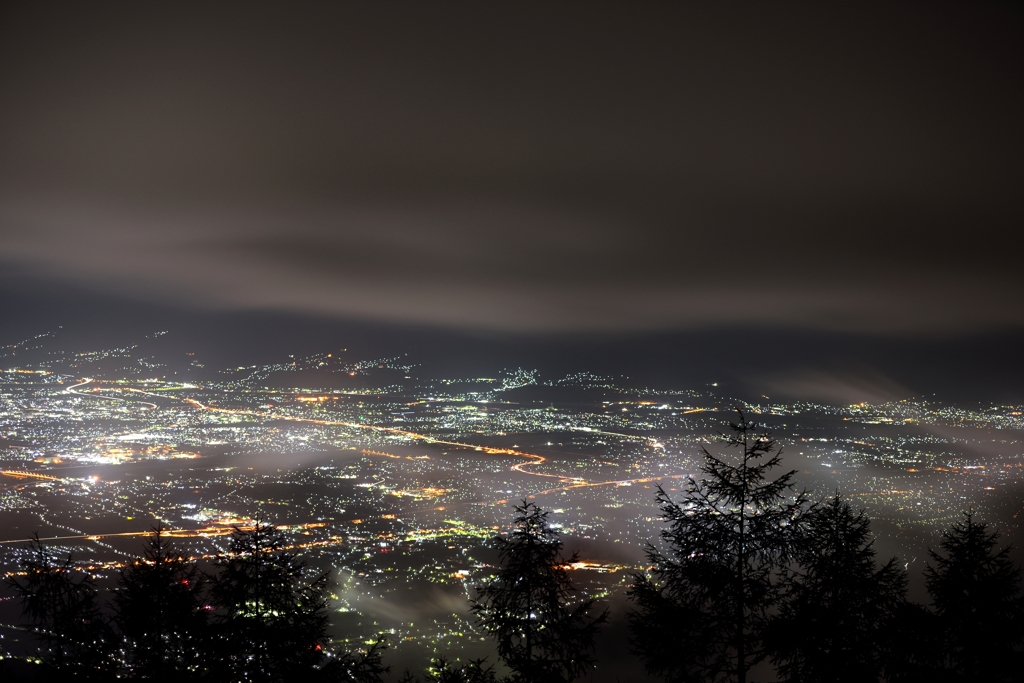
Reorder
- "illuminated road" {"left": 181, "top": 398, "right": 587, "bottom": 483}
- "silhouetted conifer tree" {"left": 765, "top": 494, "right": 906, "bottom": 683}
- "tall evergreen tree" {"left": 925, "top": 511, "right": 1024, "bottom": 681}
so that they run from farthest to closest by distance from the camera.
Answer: "illuminated road" {"left": 181, "top": 398, "right": 587, "bottom": 483} → "tall evergreen tree" {"left": 925, "top": 511, "right": 1024, "bottom": 681} → "silhouetted conifer tree" {"left": 765, "top": 494, "right": 906, "bottom": 683}

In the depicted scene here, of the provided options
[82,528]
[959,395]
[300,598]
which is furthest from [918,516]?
[959,395]

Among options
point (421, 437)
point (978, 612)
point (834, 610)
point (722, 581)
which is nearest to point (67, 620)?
point (722, 581)

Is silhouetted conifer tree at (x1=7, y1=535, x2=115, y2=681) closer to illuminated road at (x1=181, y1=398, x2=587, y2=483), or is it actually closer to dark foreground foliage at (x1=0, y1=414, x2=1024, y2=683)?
dark foreground foliage at (x1=0, y1=414, x2=1024, y2=683)

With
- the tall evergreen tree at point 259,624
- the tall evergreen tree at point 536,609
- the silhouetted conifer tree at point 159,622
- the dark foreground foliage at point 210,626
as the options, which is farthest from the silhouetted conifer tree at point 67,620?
the tall evergreen tree at point 536,609

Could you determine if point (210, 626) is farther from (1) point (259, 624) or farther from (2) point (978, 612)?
(2) point (978, 612)

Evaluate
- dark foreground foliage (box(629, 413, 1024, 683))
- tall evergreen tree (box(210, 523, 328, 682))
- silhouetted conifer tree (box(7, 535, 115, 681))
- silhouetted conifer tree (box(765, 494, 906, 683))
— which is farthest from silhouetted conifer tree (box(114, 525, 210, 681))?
silhouetted conifer tree (box(765, 494, 906, 683))

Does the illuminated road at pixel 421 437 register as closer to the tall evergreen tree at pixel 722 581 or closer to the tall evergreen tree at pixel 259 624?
the tall evergreen tree at pixel 259 624
